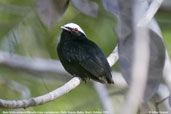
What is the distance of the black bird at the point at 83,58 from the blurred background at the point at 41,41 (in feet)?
2.44

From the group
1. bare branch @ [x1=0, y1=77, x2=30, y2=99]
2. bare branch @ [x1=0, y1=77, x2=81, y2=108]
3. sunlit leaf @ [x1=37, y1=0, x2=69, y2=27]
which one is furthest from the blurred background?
bare branch @ [x1=0, y1=77, x2=81, y2=108]

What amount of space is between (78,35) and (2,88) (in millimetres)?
1137

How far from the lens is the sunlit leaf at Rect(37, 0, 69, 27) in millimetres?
Result: 3455

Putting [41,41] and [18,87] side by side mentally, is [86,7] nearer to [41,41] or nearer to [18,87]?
[18,87]

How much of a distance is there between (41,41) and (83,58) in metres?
1.37

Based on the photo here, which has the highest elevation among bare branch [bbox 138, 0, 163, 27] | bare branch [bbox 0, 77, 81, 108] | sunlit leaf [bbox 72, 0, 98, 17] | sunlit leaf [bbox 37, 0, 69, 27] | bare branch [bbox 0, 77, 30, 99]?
bare branch [bbox 138, 0, 163, 27]

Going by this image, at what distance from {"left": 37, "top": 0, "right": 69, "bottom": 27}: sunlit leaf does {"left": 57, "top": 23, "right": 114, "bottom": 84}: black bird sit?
20.2 inches

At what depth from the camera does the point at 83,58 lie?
3.90 m

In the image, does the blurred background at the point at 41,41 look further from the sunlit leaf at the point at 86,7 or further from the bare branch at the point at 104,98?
the sunlit leaf at the point at 86,7

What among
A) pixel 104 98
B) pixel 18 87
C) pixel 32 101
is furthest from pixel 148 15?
pixel 18 87

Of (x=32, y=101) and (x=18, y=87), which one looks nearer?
(x=32, y=101)

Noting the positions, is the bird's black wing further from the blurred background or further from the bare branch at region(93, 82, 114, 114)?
the blurred background

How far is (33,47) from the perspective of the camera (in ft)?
16.8

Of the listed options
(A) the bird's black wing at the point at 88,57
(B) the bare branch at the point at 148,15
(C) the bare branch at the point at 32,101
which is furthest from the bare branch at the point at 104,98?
(B) the bare branch at the point at 148,15
